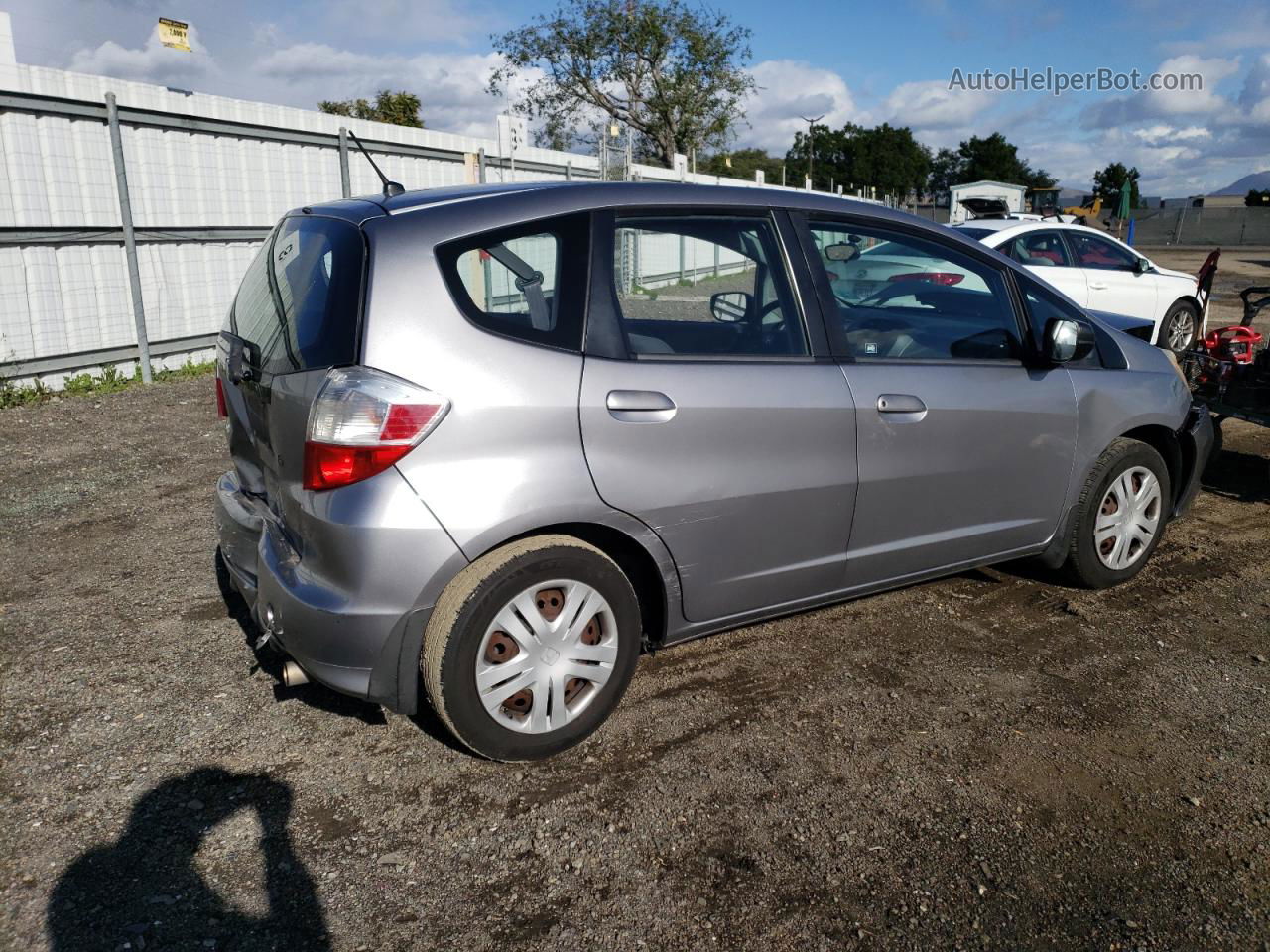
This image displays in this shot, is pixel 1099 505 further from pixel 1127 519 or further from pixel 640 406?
pixel 640 406

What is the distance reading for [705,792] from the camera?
2965mm

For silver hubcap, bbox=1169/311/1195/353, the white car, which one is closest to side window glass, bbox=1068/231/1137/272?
the white car

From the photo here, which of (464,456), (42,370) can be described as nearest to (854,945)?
(464,456)

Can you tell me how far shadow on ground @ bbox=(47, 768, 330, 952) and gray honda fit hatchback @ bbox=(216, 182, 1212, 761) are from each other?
0.46 metres

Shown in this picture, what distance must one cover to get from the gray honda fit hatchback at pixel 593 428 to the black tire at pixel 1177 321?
880 cm

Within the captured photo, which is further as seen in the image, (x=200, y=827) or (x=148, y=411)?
(x=148, y=411)

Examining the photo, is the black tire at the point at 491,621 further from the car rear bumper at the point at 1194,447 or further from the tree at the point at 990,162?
the tree at the point at 990,162

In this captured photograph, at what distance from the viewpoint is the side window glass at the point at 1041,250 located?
1049cm

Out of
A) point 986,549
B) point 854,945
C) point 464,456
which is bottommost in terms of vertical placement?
point 854,945

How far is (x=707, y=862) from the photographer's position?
2.64 metres

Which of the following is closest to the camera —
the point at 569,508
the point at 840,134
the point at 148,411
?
the point at 569,508

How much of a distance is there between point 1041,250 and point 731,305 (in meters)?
8.41

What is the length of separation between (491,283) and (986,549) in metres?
2.33

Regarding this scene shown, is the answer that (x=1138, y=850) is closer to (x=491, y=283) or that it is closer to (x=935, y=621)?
(x=935, y=621)
